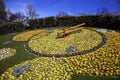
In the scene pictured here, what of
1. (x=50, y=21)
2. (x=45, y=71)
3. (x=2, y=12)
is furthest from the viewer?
(x=2, y=12)

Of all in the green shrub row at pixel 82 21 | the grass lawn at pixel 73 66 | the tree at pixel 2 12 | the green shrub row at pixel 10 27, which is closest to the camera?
the grass lawn at pixel 73 66

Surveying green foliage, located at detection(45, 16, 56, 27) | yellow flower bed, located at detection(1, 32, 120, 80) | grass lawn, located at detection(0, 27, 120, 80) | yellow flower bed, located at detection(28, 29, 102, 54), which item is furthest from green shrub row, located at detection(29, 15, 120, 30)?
yellow flower bed, located at detection(1, 32, 120, 80)

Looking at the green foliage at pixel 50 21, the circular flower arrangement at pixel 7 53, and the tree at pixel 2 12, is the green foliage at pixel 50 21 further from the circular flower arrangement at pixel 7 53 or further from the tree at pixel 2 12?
the tree at pixel 2 12

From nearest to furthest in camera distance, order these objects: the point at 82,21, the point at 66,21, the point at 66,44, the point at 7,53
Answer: the point at 66,44 < the point at 7,53 < the point at 82,21 < the point at 66,21

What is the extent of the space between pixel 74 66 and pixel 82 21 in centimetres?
867

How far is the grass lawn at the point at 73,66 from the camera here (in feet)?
17.1

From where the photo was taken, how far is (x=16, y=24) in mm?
14828

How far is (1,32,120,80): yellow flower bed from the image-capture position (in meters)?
5.31

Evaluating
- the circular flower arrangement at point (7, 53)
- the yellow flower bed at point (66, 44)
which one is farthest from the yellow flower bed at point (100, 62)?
the circular flower arrangement at point (7, 53)

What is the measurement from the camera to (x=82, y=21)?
Result: 45.4ft

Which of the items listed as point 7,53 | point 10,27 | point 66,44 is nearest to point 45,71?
point 66,44

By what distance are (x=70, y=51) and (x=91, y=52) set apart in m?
1.02

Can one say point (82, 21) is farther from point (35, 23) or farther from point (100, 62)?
point (100, 62)

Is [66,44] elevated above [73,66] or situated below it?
above
